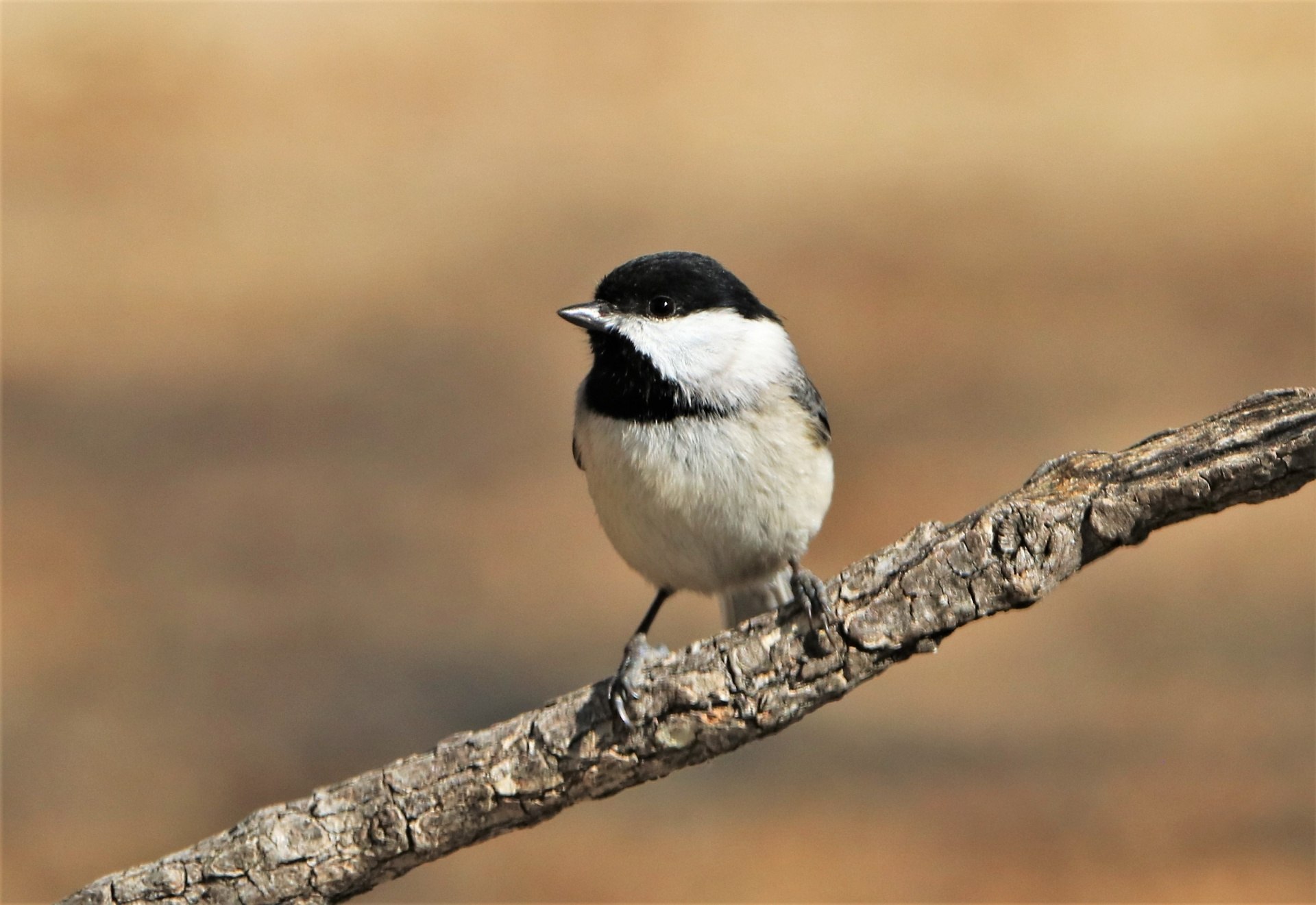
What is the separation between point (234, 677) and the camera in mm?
6105

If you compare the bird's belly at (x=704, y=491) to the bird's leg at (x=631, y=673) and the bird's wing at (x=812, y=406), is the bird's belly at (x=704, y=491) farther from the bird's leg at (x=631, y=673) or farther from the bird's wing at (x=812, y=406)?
the bird's leg at (x=631, y=673)

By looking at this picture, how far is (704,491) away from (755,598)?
0.85 metres

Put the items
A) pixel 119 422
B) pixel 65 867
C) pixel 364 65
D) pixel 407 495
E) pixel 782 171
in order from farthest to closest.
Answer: pixel 364 65, pixel 782 171, pixel 119 422, pixel 407 495, pixel 65 867

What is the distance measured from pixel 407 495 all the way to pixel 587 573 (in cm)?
144

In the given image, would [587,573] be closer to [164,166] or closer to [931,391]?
[931,391]

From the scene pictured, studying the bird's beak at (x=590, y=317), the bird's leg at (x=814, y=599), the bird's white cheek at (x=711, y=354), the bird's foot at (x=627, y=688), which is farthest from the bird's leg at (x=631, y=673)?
the bird's beak at (x=590, y=317)

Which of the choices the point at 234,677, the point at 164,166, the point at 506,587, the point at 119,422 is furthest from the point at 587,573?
the point at 164,166

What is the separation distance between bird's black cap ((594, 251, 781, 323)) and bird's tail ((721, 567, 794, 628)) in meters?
0.90

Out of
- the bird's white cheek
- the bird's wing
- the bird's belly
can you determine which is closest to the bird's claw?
the bird's belly

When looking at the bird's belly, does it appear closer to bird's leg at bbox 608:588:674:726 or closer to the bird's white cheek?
the bird's white cheek

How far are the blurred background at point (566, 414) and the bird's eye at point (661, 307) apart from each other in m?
2.49

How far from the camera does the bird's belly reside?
343 centimetres

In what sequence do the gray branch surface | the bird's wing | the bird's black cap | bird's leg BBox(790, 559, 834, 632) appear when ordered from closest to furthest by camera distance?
1. the gray branch surface
2. bird's leg BBox(790, 559, 834, 632)
3. the bird's black cap
4. the bird's wing

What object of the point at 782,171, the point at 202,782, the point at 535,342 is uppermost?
the point at 782,171
